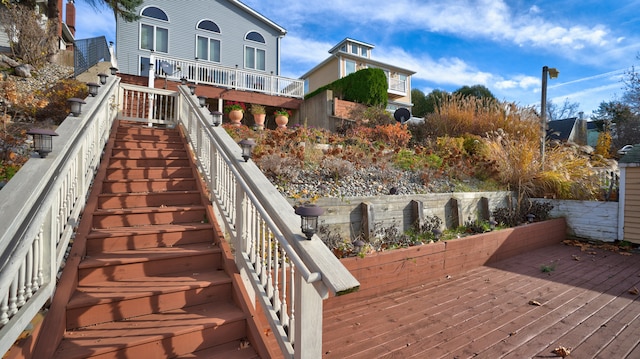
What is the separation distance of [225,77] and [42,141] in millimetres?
10335

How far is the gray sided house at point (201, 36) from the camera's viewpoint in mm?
12102

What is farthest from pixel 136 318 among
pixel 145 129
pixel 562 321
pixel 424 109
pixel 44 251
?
pixel 424 109

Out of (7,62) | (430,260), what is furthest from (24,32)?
(430,260)

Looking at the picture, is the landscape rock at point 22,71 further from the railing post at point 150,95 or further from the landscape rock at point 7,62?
the railing post at point 150,95

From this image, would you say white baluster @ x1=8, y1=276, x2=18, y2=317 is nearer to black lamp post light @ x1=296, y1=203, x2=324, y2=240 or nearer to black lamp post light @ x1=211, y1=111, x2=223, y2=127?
black lamp post light @ x1=296, y1=203, x2=324, y2=240

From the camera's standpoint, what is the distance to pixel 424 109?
24.0 m

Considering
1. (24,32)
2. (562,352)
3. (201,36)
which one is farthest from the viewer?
(201,36)

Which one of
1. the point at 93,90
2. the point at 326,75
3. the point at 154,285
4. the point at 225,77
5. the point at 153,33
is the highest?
the point at 326,75

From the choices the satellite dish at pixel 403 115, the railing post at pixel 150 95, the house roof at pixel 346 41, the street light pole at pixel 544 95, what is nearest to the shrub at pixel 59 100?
the railing post at pixel 150 95

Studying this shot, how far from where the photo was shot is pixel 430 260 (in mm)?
3613

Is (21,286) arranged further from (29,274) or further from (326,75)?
(326,75)

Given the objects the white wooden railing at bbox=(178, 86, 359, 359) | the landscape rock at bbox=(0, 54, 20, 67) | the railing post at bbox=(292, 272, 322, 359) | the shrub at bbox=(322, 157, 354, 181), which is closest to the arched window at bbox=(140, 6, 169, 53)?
the landscape rock at bbox=(0, 54, 20, 67)

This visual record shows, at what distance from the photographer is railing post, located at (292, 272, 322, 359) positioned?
1.62 m

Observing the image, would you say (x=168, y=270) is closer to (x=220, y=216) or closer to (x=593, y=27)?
(x=220, y=216)
